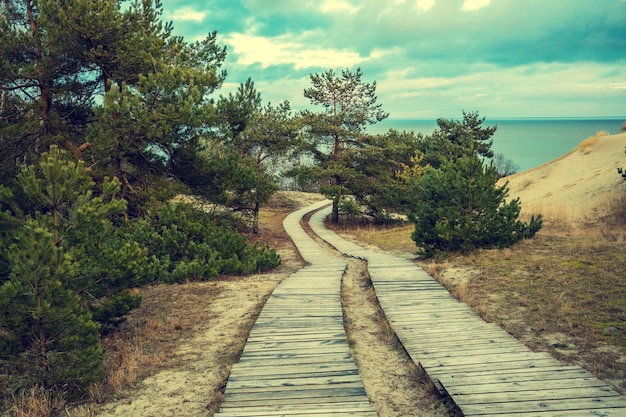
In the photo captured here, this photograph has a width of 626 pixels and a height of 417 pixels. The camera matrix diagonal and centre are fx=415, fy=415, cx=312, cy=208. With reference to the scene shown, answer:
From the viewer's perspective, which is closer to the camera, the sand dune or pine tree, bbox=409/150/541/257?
pine tree, bbox=409/150/541/257

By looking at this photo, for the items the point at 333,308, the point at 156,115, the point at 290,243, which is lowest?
the point at 290,243

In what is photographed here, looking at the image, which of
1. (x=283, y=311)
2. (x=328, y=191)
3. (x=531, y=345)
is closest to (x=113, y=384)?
(x=283, y=311)

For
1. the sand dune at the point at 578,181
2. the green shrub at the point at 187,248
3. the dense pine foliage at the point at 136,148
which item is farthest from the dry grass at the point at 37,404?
the sand dune at the point at 578,181

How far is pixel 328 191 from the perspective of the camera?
30.0 metres

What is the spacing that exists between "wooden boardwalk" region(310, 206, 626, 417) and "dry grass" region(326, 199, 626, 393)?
0.79m

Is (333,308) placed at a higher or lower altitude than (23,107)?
lower

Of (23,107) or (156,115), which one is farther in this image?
(23,107)

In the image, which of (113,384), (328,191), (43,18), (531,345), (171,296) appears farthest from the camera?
(328,191)

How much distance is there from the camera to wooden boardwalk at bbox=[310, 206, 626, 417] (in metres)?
4.52

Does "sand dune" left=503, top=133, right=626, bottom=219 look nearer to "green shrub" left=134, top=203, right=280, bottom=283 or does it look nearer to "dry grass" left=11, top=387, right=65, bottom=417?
"green shrub" left=134, top=203, right=280, bottom=283

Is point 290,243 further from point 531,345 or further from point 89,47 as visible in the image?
point 531,345

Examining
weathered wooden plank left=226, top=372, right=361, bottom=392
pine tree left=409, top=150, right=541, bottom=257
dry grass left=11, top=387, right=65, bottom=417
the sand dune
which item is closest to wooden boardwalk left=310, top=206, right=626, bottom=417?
weathered wooden plank left=226, top=372, right=361, bottom=392

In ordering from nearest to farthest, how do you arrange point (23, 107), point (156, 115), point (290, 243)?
point (156, 115)
point (23, 107)
point (290, 243)

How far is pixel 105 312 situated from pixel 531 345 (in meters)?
7.47
